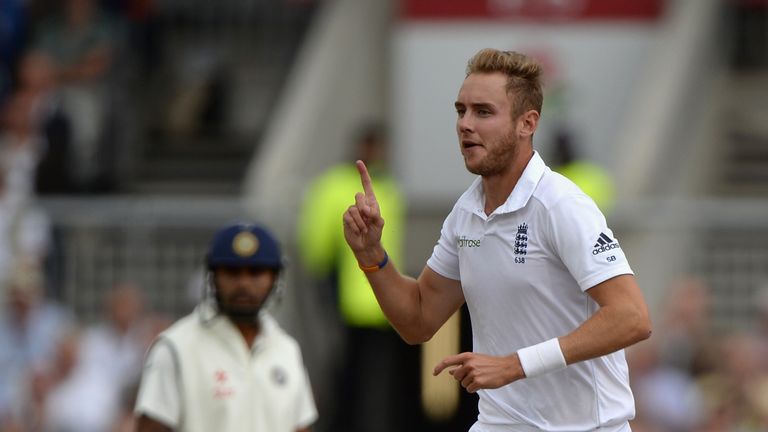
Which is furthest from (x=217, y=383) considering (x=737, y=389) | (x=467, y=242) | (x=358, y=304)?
(x=358, y=304)

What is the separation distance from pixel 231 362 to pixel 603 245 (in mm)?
2301

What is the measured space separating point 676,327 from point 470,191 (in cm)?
647

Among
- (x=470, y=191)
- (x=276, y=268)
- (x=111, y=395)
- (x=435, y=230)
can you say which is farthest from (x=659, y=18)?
(x=470, y=191)

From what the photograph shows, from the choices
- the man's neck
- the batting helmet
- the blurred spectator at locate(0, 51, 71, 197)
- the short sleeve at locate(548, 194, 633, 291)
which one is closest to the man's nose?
the man's neck

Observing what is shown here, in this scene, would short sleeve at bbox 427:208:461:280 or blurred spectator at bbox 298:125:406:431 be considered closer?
short sleeve at bbox 427:208:461:280

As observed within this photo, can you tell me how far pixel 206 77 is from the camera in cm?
1912

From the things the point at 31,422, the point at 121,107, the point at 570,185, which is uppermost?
the point at 121,107

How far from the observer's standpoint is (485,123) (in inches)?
245

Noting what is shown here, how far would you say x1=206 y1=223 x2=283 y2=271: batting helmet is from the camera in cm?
796

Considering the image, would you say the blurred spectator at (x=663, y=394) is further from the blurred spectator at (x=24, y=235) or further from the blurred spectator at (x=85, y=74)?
the blurred spectator at (x=85, y=74)

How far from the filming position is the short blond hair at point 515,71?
626 centimetres

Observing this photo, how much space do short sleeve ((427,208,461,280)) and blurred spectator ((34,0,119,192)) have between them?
31.1ft

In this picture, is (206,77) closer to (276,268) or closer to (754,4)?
(754,4)

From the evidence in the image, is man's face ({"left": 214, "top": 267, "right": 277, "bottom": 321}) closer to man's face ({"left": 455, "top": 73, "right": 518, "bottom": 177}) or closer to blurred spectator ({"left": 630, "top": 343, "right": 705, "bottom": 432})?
man's face ({"left": 455, "top": 73, "right": 518, "bottom": 177})
